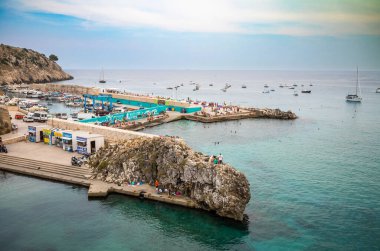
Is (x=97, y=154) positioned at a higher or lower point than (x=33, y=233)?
higher

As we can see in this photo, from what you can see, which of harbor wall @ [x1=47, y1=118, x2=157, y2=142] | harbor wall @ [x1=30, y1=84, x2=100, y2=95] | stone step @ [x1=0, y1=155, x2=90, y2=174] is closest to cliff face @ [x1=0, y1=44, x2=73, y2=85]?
harbor wall @ [x1=30, y1=84, x2=100, y2=95]

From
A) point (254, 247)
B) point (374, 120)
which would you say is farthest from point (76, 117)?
point (374, 120)

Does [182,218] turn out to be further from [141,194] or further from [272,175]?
[272,175]

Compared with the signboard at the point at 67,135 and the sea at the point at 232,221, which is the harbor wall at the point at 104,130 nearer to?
the signboard at the point at 67,135

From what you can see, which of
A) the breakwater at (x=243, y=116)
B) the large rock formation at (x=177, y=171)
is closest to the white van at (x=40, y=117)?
the large rock formation at (x=177, y=171)

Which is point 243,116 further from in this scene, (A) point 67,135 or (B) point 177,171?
(B) point 177,171

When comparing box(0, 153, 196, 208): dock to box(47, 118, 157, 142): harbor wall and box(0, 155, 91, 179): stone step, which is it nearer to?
box(0, 155, 91, 179): stone step
